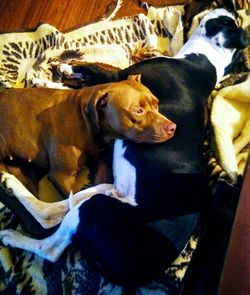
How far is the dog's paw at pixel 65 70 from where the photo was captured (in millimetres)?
2220

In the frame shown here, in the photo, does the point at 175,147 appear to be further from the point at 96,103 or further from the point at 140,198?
the point at 96,103

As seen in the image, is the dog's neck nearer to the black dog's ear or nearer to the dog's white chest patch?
the black dog's ear

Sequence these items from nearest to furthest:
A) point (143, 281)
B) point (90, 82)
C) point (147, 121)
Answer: point (143, 281)
point (147, 121)
point (90, 82)

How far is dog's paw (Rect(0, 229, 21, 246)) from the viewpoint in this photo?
170 centimetres

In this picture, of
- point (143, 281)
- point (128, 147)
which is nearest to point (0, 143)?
point (128, 147)

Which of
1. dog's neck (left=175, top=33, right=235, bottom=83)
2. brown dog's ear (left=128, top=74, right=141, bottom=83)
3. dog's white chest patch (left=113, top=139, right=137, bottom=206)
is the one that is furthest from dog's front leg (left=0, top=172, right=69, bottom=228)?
dog's neck (left=175, top=33, right=235, bottom=83)

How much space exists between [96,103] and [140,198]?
1.41ft

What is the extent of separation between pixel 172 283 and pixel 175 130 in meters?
0.61

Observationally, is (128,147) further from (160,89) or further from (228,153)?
(228,153)

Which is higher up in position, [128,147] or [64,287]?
[128,147]

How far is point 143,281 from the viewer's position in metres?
1.54

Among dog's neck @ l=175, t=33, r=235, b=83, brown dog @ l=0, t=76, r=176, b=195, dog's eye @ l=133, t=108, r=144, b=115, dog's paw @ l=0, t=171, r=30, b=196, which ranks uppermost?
dog's neck @ l=175, t=33, r=235, b=83

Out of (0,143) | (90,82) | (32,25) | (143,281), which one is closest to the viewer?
(143,281)

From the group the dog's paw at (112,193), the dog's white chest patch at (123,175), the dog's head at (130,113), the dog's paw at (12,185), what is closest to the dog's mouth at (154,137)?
the dog's head at (130,113)
